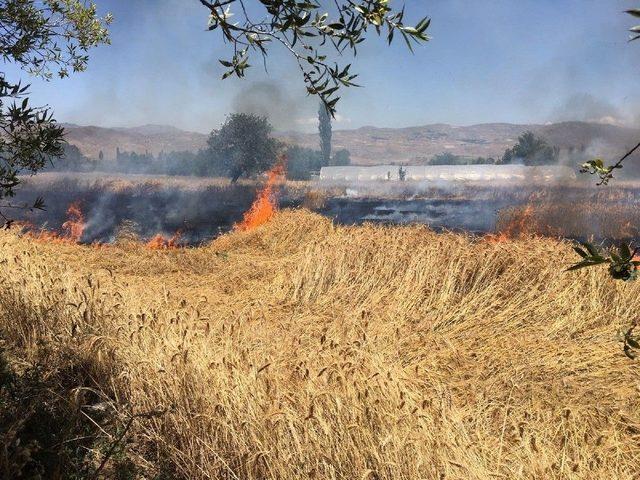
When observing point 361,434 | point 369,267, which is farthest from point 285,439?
point 369,267

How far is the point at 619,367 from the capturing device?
643 centimetres

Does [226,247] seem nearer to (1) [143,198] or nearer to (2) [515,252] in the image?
(2) [515,252]

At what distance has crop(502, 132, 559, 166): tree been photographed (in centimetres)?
7644

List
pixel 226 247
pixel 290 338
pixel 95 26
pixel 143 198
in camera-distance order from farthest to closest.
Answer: pixel 143 198 < pixel 226 247 < pixel 95 26 < pixel 290 338

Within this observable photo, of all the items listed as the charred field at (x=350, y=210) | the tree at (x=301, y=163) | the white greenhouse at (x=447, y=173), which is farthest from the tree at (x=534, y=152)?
the tree at (x=301, y=163)

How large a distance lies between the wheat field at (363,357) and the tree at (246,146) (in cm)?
4747

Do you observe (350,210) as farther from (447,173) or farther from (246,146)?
(447,173)

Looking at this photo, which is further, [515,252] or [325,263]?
[325,263]

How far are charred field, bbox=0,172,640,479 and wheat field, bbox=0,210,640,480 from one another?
0.03 meters

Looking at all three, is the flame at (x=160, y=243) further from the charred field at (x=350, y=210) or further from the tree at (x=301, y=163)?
the tree at (x=301, y=163)

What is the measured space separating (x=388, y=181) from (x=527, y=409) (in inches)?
2813

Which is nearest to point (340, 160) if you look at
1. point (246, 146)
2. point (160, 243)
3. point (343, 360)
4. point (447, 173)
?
point (447, 173)

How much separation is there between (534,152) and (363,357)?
80.4m

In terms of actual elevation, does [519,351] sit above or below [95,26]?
below
